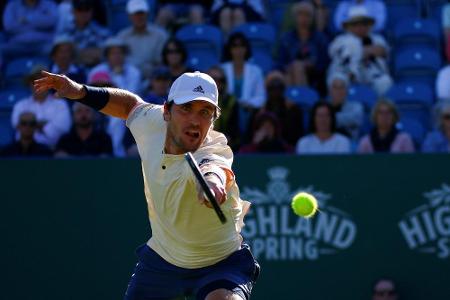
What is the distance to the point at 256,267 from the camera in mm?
6457

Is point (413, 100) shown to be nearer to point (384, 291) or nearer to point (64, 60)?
point (384, 291)

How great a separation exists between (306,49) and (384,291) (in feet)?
12.0

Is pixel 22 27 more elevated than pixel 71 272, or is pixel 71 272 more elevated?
pixel 22 27

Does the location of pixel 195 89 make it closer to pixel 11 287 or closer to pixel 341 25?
pixel 11 287

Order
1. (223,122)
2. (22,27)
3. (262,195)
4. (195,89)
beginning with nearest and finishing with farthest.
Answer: (195,89), (262,195), (223,122), (22,27)

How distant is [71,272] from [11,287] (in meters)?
0.55

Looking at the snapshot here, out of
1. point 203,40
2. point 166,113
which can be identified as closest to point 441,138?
point 203,40

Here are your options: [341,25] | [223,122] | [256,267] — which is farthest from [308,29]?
[256,267]

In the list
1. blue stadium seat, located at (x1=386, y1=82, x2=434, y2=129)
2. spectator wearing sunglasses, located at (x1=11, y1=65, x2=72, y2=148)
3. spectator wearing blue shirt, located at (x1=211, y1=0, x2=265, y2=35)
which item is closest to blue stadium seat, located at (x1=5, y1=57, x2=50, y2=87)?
spectator wearing sunglasses, located at (x1=11, y1=65, x2=72, y2=148)

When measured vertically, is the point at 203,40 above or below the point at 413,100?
above

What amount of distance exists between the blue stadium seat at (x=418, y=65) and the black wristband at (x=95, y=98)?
5.86 metres

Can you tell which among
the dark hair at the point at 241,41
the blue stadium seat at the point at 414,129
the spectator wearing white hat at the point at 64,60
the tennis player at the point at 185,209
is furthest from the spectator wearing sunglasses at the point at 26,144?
the tennis player at the point at 185,209

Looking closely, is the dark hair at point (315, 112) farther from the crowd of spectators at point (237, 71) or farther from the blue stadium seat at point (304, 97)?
the blue stadium seat at point (304, 97)

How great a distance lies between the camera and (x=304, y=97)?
11.4 m
